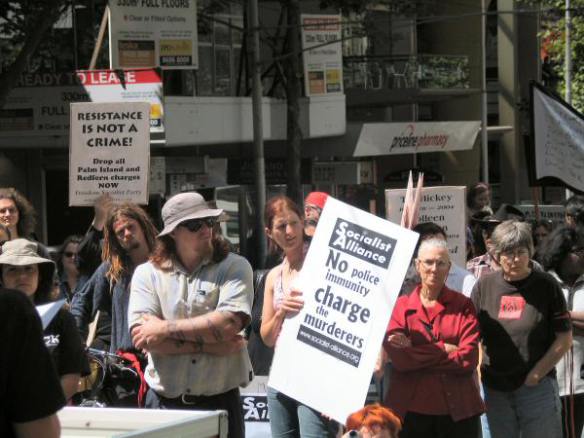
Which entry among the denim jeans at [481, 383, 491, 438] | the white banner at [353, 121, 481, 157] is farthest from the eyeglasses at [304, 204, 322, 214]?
the white banner at [353, 121, 481, 157]

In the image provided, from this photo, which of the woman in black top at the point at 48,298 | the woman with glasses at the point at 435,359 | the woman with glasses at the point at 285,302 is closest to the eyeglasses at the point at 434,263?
the woman with glasses at the point at 435,359

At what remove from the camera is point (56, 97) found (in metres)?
22.0

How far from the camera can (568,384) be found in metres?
8.11

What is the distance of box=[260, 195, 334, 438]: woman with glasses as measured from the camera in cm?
665

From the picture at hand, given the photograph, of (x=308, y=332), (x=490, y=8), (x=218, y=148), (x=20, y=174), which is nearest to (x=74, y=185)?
(x=308, y=332)

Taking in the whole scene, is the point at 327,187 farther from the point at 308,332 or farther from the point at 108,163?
the point at 308,332

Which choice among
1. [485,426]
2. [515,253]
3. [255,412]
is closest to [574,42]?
[485,426]

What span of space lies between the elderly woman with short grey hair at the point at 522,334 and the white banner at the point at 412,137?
70.6 ft

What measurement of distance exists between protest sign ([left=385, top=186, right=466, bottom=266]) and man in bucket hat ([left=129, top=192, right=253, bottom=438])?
4.02m

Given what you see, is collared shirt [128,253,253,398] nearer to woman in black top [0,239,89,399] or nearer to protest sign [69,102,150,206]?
woman in black top [0,239,89,399]

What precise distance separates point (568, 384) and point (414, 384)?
170 centimetres

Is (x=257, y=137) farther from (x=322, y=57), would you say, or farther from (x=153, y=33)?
(x=322, y=57)

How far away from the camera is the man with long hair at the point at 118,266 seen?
23.1 ft

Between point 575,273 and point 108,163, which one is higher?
point 108,163
